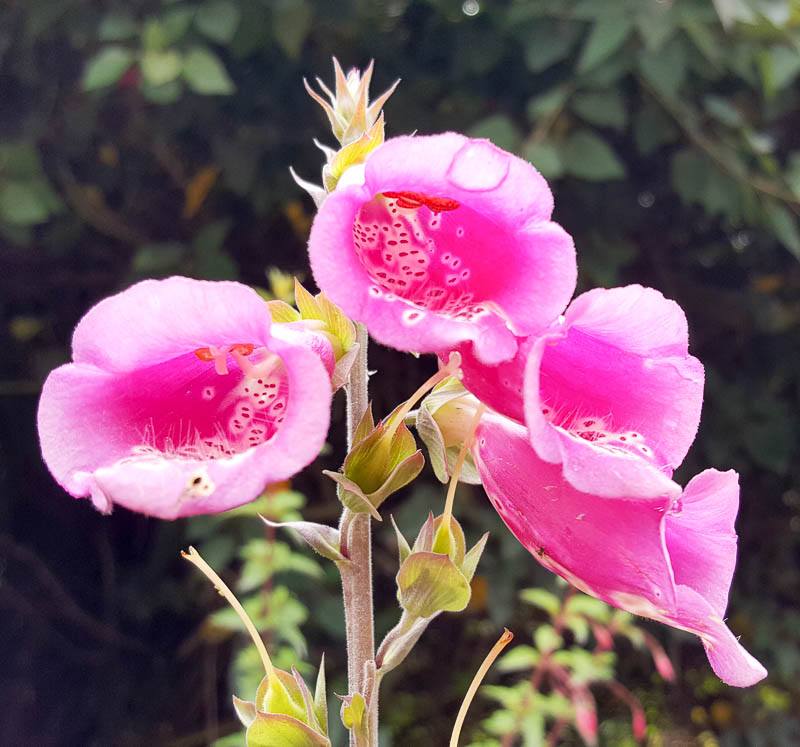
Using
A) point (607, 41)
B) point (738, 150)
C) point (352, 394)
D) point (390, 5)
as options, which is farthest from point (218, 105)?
point (352, 394)

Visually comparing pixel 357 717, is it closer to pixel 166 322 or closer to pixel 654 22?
pixel 166 322

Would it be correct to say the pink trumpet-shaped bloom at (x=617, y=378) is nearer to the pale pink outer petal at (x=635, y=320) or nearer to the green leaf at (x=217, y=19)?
the pale pink outer petal at (x=635, y=320)

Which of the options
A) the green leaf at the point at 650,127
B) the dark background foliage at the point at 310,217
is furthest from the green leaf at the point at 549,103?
the green leaf at the point at 650,127

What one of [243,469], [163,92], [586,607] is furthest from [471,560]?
[163,92]

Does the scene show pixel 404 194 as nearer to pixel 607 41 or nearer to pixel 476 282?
pixel 476 282

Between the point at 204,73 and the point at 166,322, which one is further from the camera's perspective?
the point at 204,73

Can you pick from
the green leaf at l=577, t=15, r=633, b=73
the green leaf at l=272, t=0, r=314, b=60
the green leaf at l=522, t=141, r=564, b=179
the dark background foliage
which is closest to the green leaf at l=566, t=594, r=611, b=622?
the dark background foliage

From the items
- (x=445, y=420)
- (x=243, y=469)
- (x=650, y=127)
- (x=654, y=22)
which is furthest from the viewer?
(x=650, y=127)
